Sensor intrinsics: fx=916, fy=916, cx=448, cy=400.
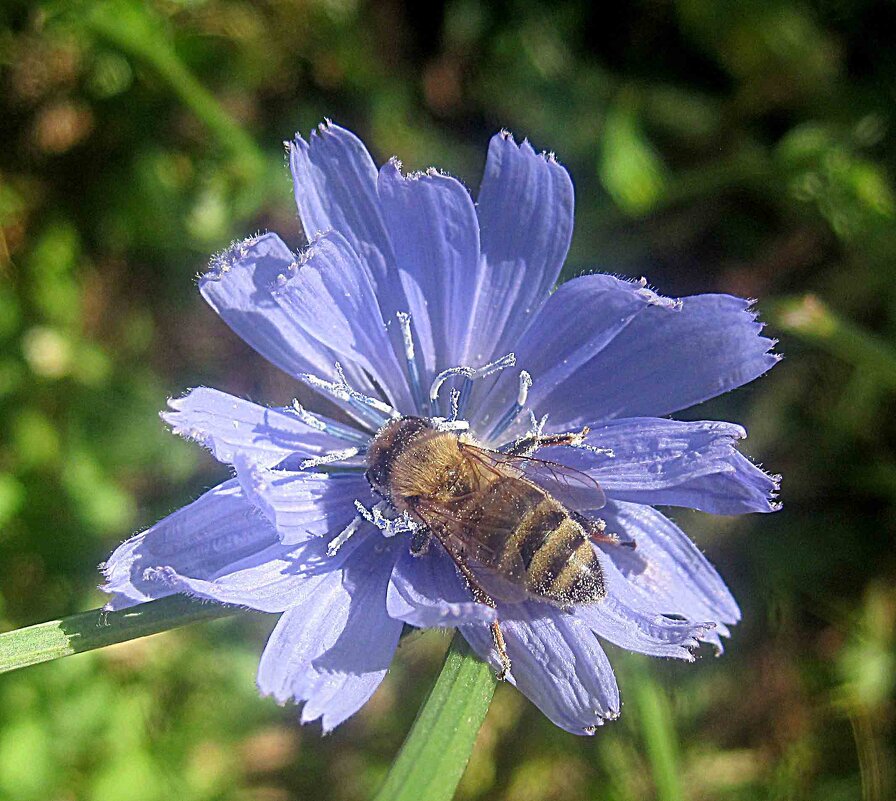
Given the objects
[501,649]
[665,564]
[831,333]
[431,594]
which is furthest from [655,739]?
[831,333]

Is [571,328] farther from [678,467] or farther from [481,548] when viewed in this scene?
[481,548]

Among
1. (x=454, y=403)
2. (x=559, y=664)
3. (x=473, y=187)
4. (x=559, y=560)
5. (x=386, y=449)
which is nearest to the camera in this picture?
(x=559, y=560)

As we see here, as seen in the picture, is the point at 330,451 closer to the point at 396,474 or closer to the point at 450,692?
the point at 396,474

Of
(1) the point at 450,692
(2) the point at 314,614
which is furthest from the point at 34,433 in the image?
(1) the point at 450,692

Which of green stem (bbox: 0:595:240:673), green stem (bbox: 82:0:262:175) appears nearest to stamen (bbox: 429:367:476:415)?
green stem (bbox: 0:595:240:673)

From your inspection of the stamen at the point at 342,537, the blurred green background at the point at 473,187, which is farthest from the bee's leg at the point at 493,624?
the blurred green background at the point at 473,187

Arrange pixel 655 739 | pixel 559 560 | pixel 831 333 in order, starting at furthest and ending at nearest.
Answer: pixel 655 739
pixel 831 333
pixel 559 560

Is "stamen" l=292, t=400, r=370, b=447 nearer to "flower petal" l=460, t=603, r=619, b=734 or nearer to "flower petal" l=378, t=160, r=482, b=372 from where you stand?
"flower petal" l=378, t=160, r=482, b=372
